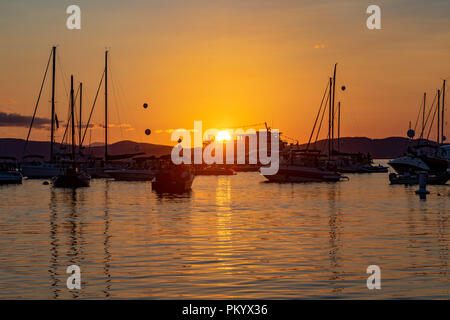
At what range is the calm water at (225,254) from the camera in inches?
643

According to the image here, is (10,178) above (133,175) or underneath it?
underneath

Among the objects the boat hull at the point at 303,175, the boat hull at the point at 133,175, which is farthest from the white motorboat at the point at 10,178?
the boat hull at the point at 303,175

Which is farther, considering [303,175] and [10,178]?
[303,175]

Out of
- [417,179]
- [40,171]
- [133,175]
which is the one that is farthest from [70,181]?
[417,179]

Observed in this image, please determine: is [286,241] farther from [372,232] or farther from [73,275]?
[73,275]

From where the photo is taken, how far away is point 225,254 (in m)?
23.2

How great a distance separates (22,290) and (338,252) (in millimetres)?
11853

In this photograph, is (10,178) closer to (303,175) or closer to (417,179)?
(303,175)

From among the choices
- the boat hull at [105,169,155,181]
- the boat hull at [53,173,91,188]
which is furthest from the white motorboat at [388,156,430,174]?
the boat hull at [53,173,91,188]

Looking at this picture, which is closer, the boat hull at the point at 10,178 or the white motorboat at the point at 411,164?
the white motorboat at the point at 411,164

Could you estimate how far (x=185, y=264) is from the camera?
67.8 ft

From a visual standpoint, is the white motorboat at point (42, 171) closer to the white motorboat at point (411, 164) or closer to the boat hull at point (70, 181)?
the boat hull at point (70, 181)

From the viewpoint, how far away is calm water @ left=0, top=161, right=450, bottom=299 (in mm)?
16344

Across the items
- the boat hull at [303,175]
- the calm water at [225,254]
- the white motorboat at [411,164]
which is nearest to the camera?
the calm water at [225,254]
